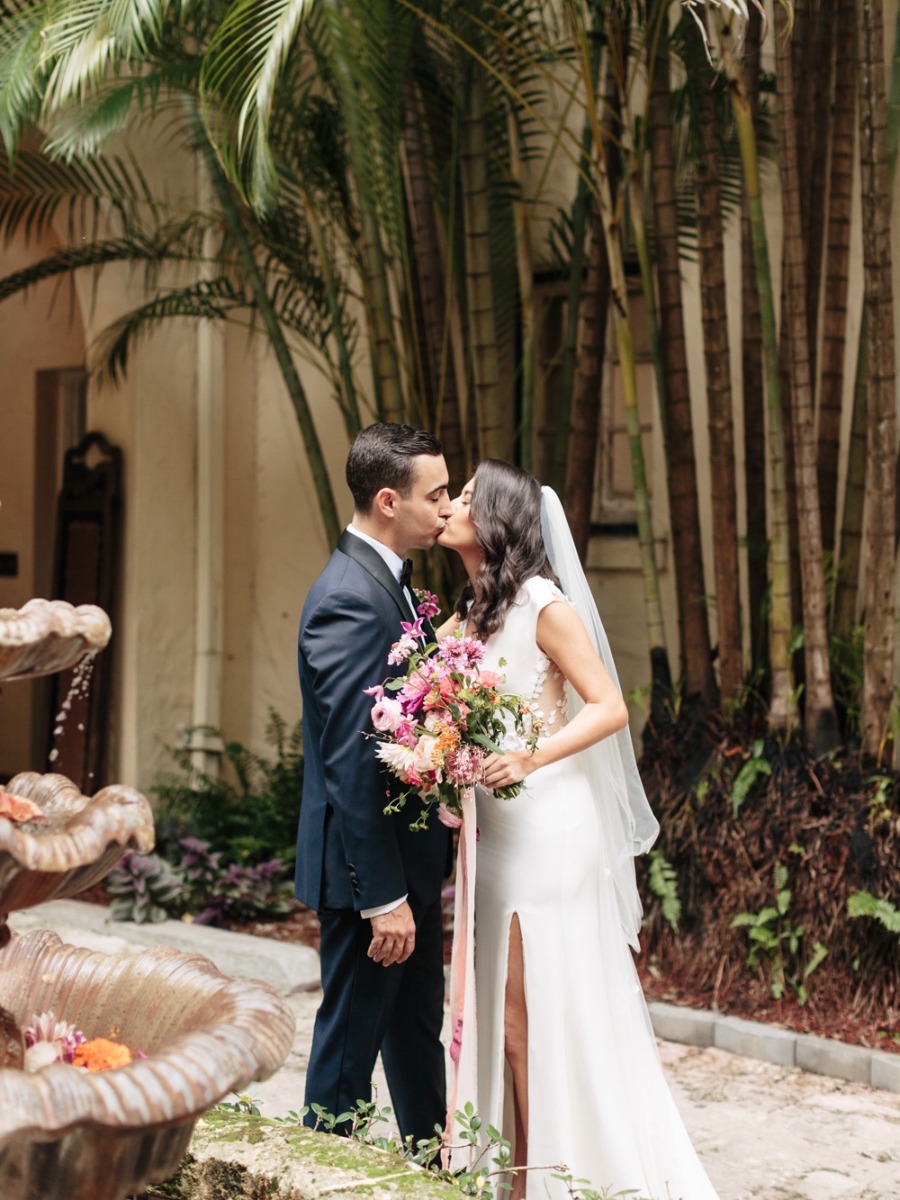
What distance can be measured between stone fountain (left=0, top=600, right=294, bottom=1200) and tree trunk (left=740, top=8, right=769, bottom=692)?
407 centimetres

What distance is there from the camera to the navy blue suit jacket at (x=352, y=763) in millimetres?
3236

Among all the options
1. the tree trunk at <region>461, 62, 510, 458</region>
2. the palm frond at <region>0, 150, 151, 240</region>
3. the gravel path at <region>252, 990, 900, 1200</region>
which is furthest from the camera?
the palm frond at <region>0, 150, 151, 240</region>

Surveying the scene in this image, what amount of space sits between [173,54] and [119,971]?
4727 millimetres

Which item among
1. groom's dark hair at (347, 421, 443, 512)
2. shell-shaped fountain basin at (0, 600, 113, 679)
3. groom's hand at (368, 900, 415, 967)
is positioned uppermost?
groom's dark hair at (347, 421, 443, 512)

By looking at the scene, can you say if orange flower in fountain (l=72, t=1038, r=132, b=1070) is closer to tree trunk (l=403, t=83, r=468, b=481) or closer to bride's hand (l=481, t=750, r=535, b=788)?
bride's hand (l=481, t=750, r=535, b=788)

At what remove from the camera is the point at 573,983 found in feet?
11.4

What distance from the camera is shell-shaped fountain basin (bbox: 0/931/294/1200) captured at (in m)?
1.85

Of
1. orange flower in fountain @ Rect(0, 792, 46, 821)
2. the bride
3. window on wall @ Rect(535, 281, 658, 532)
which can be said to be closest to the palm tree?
window on wall @ Rect(535, 281, 658, 532)

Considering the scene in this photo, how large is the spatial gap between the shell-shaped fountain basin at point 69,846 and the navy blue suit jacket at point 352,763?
1.11m

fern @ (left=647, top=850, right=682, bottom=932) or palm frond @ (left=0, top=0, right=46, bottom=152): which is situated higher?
palm frond @ (left=0, top=0, right=46, bottom=152)

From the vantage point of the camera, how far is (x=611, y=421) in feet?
23.8

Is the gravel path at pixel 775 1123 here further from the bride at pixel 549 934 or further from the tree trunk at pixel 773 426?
the tree trunk at pixel 773 426

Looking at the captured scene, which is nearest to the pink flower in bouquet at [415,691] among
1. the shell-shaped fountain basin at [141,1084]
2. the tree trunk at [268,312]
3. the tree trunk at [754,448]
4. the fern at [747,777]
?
the shell-shaped fountain basin at [141,1084]

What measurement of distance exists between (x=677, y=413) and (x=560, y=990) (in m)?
3.03
